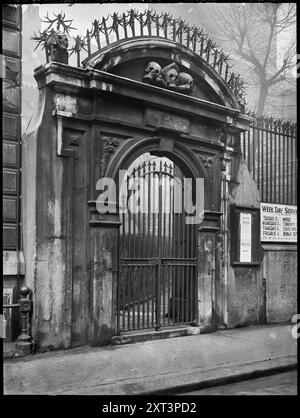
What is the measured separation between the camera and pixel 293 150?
10508 millimetres

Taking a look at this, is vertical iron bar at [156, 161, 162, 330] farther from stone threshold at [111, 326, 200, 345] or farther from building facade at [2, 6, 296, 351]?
stone threshold at [111, 326, 200, 345]

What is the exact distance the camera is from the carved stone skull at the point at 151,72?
25.7 ft

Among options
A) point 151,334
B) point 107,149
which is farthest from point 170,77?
point 151,334

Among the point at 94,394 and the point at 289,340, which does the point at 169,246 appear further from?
the point at 94,394

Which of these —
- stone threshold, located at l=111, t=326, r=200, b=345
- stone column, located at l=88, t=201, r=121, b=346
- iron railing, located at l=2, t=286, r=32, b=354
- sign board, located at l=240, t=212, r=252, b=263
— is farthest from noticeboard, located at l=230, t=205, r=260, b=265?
iron railing, located at l=2, t=286, r=32, b=354

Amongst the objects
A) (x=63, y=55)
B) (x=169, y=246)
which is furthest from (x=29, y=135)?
(x=169, y=246)

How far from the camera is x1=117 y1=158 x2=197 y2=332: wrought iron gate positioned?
7.70m

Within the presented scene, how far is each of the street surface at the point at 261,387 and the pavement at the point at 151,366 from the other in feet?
0.28

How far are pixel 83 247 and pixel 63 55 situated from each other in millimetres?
2837

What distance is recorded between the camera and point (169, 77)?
8141 millimetres

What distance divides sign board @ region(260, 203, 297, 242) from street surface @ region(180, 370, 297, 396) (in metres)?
4.03

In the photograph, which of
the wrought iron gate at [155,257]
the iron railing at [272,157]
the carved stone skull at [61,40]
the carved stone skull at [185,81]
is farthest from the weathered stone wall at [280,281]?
the carved stone skull at [61,40]

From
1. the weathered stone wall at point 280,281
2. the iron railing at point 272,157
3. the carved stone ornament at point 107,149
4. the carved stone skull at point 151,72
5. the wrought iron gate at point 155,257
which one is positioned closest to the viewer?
the carved stone ornament at point 107,149

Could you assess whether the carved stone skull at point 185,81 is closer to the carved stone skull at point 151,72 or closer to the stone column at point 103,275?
the carved stone skull at point 151,72
